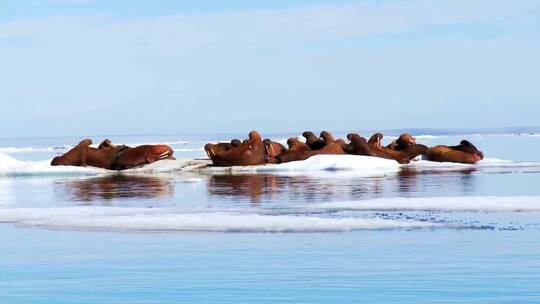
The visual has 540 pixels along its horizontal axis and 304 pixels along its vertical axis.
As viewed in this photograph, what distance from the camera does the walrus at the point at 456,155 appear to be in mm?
33969

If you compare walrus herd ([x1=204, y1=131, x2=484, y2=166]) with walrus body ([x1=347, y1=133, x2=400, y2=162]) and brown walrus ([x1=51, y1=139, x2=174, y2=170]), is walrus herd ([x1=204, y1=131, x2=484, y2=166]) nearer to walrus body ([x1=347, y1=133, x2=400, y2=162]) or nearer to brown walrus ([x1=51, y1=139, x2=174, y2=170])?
walrus body ([x1=347, y1=133, x2=400, y2=162])

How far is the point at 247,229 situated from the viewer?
13.7m

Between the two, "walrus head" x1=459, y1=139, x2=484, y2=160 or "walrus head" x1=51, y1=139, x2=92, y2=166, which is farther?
"walrus head" x1=459, y1=139, x2=484, y2=160

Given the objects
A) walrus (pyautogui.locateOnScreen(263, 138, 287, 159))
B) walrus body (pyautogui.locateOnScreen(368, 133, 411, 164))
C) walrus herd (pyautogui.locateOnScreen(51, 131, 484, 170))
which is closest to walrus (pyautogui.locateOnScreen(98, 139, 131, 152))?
walrus herd (pyautogui.locateOnScreen(51, 131, 484, 170))

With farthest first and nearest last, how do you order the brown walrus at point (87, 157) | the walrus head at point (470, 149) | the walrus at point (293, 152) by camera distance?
the walrus head at point (470, 149), the walrus at point (293, 152), the brown walrus at point (87, 157)

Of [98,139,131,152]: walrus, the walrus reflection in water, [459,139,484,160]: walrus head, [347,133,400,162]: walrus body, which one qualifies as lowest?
the walrus reflection in water

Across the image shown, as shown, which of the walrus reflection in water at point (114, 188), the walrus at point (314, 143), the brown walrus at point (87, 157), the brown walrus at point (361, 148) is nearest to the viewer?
the walrus reflection in water at point (114, 188)

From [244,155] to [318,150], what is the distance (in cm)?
275

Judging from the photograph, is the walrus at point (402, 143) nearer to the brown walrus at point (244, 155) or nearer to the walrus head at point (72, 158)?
the brown walrus at point (244, 155)

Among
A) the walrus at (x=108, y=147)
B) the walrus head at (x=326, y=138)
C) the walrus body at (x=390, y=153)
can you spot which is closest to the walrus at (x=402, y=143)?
the walrus body at (x=390, y=153)

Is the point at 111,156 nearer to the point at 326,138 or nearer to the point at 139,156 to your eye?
the point at 139,156

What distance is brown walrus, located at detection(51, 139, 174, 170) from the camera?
31469 mm

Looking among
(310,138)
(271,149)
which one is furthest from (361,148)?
(271,149)

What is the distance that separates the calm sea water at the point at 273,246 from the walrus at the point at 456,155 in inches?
480
